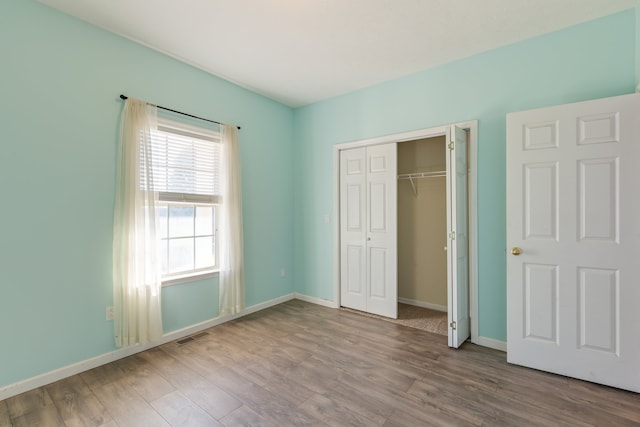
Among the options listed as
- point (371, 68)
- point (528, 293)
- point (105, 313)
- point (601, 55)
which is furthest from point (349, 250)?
point (601, 55)

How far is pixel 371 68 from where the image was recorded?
10.4 feet

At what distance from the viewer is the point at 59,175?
226 centimetres

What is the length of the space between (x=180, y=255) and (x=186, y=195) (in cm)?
68

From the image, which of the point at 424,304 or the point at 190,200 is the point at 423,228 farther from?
the point at 190,200

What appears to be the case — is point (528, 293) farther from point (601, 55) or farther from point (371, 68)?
point (371, 68)

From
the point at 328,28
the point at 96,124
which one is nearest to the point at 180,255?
the point at 96,124

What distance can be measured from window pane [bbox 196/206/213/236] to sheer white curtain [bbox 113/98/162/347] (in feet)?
1.93

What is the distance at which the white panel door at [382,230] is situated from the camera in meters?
3.51

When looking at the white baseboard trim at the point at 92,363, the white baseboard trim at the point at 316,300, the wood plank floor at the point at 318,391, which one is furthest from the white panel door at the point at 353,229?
the white baseboard trim at the point at 92,363

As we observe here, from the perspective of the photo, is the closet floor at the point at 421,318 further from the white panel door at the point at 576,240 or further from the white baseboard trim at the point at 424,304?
the white panel door at the point at 576,240

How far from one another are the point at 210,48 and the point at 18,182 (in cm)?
198

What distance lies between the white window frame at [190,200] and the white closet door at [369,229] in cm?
170

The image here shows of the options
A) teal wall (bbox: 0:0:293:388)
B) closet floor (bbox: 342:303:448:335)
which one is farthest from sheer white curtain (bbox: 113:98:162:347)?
closet floor (bbox: 342:303:448:335)

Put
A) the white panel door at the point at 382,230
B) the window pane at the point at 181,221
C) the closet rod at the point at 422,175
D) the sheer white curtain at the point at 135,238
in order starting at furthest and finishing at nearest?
the closet rod at the point at 422,175, the white panel door at the point at 382,230, the window pane at the point at 181,221, the sheer white curtain at the point at 135,238
